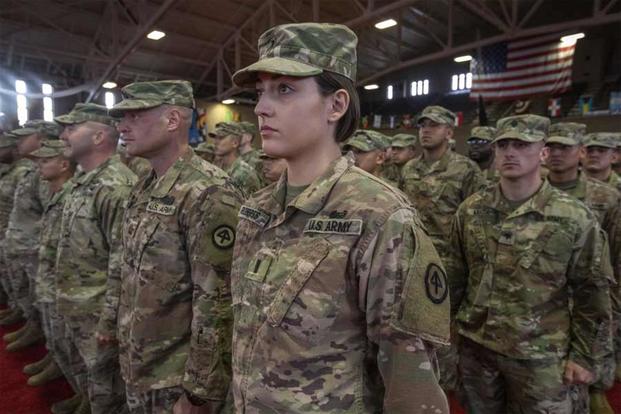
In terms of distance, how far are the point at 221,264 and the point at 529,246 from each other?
1391 millimetres

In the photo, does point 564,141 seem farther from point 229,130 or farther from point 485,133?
point 229,130

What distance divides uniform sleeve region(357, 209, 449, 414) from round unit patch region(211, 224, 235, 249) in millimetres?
758

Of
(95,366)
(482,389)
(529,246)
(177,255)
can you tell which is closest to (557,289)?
(529,246)

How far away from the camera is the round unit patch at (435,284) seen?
3.34 ft

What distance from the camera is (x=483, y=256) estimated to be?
2.17 meters

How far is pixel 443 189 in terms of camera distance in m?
3.89

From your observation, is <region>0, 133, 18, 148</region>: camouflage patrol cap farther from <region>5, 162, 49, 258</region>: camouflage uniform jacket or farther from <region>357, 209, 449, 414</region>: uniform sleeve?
<region>357, 209, 449, 414</region>: uniform sleeve

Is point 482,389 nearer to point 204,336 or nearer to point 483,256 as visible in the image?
point 483,256

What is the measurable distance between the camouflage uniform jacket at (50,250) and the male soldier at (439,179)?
291 cm

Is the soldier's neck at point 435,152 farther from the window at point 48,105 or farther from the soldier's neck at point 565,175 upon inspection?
the window at point 48,105

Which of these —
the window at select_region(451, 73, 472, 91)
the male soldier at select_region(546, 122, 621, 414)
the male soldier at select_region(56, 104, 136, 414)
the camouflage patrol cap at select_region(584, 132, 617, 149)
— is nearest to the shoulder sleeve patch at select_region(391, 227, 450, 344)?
the male soldier at select_region(56, 104, 136, 414)

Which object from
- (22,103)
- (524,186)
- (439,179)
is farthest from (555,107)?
(22,103)

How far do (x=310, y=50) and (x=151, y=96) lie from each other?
42.2 inches

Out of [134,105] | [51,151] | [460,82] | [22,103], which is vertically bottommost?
[51,151]
